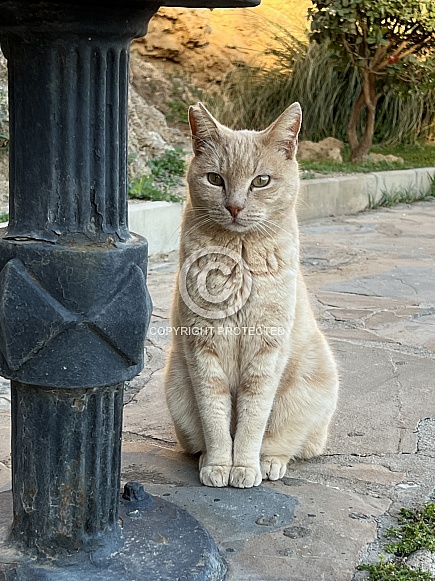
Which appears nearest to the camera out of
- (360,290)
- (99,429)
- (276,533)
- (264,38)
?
(99,429)

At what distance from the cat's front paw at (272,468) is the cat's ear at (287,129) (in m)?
0.91

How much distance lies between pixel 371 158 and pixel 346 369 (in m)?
5.51

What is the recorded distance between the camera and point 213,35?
9922 millimetres

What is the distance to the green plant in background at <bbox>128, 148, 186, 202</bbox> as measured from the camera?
537 centimetres

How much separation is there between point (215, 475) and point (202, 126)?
101 cm

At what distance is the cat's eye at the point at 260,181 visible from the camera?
2.35 m

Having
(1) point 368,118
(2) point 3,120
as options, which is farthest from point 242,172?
(1) point 368,118

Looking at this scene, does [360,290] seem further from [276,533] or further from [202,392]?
[276,533]

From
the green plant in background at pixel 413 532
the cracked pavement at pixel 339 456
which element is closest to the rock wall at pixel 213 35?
the cracked pavement at pixel 339 456

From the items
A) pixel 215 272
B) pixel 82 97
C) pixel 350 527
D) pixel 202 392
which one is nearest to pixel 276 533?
pixel 350 527

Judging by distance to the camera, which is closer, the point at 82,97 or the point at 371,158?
the point at 82,97

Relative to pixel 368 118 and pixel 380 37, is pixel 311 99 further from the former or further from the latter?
pixel 380 37

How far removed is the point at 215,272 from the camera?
91.0 inches

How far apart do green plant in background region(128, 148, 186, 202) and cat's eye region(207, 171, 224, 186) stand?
296cm
